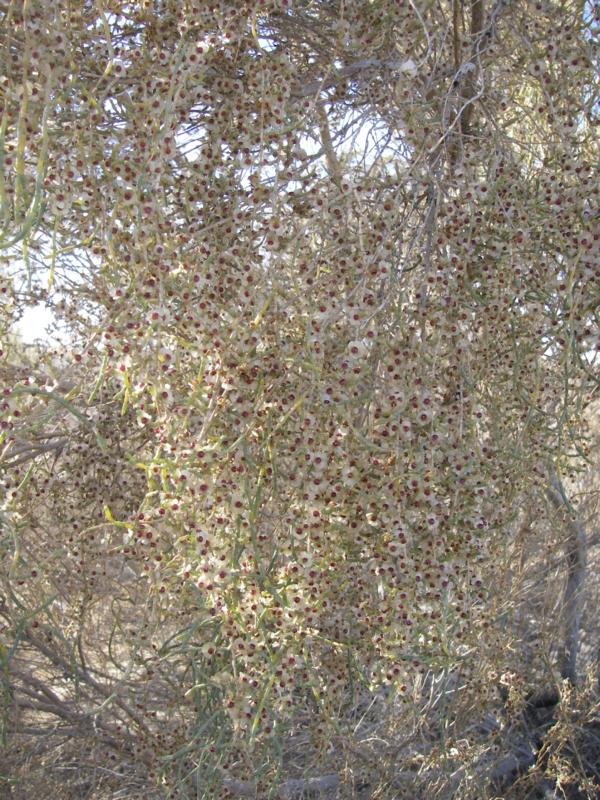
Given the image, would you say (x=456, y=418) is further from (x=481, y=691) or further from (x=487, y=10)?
(x=481, y=691)

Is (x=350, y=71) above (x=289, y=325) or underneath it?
above

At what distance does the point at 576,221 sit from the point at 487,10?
104 centimetres

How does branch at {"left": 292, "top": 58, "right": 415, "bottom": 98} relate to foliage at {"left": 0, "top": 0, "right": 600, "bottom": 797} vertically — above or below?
above

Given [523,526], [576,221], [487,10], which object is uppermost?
[487,10]

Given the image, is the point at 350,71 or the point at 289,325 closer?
the point at 289,325

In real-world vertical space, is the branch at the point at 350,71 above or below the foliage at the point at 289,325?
above

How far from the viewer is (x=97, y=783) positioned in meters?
3.24

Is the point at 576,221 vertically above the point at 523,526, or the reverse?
the point at 576,221

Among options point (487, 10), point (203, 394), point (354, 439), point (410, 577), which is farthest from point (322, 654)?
point (487, 10)

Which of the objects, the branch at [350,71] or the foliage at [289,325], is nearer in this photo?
the foliage at [289,325]

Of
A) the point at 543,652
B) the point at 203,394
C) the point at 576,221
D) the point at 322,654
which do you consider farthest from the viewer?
the point at 543,652

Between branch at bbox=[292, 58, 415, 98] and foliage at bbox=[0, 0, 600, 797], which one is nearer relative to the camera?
foliage at bbox=[0, 0, 600, 797]

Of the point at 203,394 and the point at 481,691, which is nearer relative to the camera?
the point at 203,394

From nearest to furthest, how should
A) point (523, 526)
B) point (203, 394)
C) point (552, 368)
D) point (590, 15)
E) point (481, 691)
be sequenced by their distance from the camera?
point (203, 394), point (590, 15), point (552, 368), point (481, 691), point (523, 526)
